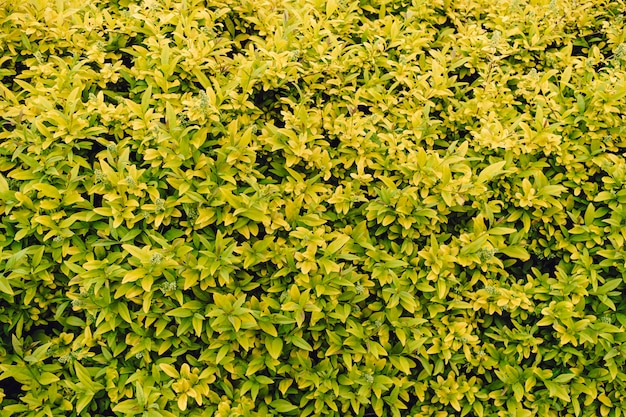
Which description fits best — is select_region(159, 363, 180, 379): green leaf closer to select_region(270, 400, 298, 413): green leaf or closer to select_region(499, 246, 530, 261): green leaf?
select_region(270, 400, 298, 413): green leaf

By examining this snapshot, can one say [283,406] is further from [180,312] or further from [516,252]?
[516,252]

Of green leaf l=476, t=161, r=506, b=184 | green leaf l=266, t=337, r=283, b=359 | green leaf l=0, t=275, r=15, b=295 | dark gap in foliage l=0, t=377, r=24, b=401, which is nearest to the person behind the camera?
green leaf l=0, t=275, r=15, b=295

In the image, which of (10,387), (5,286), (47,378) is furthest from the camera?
(10,387)

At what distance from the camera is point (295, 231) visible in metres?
2.71

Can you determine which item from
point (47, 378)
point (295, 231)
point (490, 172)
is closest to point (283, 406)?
point (295, 231)

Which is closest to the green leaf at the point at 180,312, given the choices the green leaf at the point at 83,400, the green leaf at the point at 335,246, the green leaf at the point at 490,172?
the green leaf at the point at 83,400

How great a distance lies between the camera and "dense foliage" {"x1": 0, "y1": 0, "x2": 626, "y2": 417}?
8.79ft

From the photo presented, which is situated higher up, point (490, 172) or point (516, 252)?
point (490, 172)

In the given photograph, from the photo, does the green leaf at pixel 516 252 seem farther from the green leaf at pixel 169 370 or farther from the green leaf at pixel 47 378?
the green leaf at pixel 47 378

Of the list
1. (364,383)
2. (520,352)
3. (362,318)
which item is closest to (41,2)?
(362,318)

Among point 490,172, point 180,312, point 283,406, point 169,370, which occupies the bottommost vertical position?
point 283,406

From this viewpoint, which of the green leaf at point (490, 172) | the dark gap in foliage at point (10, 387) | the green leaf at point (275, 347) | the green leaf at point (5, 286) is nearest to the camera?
the green leaf at point (5, 286)

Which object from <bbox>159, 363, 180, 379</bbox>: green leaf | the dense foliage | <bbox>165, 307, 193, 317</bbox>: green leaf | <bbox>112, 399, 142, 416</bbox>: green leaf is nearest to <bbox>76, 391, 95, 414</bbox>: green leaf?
the dense foliage

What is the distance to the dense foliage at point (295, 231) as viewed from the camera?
2678 millimetres
